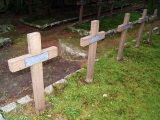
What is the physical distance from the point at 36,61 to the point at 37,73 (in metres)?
0.25

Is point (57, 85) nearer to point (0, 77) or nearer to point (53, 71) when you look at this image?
point (53, 71)

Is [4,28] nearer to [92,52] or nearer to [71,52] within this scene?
[71,52]

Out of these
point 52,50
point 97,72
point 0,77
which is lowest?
point 0,77

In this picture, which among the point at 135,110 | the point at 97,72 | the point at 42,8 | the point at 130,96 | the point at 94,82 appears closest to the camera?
the point at 135,110

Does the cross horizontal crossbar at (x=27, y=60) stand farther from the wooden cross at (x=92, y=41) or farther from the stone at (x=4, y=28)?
the stone at (x=4, y=28)

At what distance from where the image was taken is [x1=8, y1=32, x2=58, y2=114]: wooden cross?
262 cm

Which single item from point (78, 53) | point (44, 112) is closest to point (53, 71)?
point (78, 53)

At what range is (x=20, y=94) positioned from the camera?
13.9ft

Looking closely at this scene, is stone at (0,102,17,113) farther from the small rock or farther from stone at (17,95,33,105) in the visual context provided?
stone at (17,95,33,105)

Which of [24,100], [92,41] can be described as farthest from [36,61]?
[92,41]

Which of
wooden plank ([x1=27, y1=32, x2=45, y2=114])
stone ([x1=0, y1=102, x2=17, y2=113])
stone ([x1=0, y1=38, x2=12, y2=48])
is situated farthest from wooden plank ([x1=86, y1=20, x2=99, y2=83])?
stone ([x1=0, y1=38, x2=12, y2=48])

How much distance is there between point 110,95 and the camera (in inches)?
158

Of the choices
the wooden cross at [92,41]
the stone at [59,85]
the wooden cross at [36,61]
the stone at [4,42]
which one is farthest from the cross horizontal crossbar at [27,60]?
the stone at [4,42]

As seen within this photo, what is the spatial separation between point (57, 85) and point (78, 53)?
1991 millimetres
